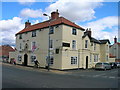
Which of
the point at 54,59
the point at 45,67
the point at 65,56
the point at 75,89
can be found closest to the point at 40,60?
the point at 45,67

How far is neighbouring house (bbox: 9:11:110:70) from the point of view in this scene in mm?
26422

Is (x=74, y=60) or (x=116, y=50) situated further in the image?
(x=116, y=50)

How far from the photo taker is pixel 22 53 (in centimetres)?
3462

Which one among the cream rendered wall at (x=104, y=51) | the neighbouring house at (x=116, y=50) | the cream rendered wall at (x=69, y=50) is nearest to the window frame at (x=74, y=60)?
the cream rendered wall at (x=69, y=50)

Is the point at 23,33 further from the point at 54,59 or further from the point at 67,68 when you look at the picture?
the point at 67,68

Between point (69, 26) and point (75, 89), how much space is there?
19.0 meters

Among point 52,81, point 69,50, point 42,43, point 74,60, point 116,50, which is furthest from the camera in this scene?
point 116,50

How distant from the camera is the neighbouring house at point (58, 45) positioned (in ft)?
86.7

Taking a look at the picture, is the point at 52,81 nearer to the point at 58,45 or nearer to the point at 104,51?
the point at 58,45

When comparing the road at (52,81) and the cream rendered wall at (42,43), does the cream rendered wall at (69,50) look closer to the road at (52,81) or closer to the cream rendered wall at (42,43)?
the cream rendered wall at (42,43)

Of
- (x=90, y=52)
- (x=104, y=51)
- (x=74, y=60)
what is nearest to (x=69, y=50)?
(x=74, y=60)

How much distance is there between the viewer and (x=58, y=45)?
26.7 metres

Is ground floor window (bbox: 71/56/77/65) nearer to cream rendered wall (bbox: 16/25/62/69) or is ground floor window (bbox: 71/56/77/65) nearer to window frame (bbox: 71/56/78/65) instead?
window frame (bbox: 71/56/78/65)

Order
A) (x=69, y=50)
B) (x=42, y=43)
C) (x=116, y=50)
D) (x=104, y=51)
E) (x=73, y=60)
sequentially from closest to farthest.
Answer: (x=69, y=50) < (x=73, y=60) < (x=42, y=43) < (x=104, y=51) < (x=116, y=50)
